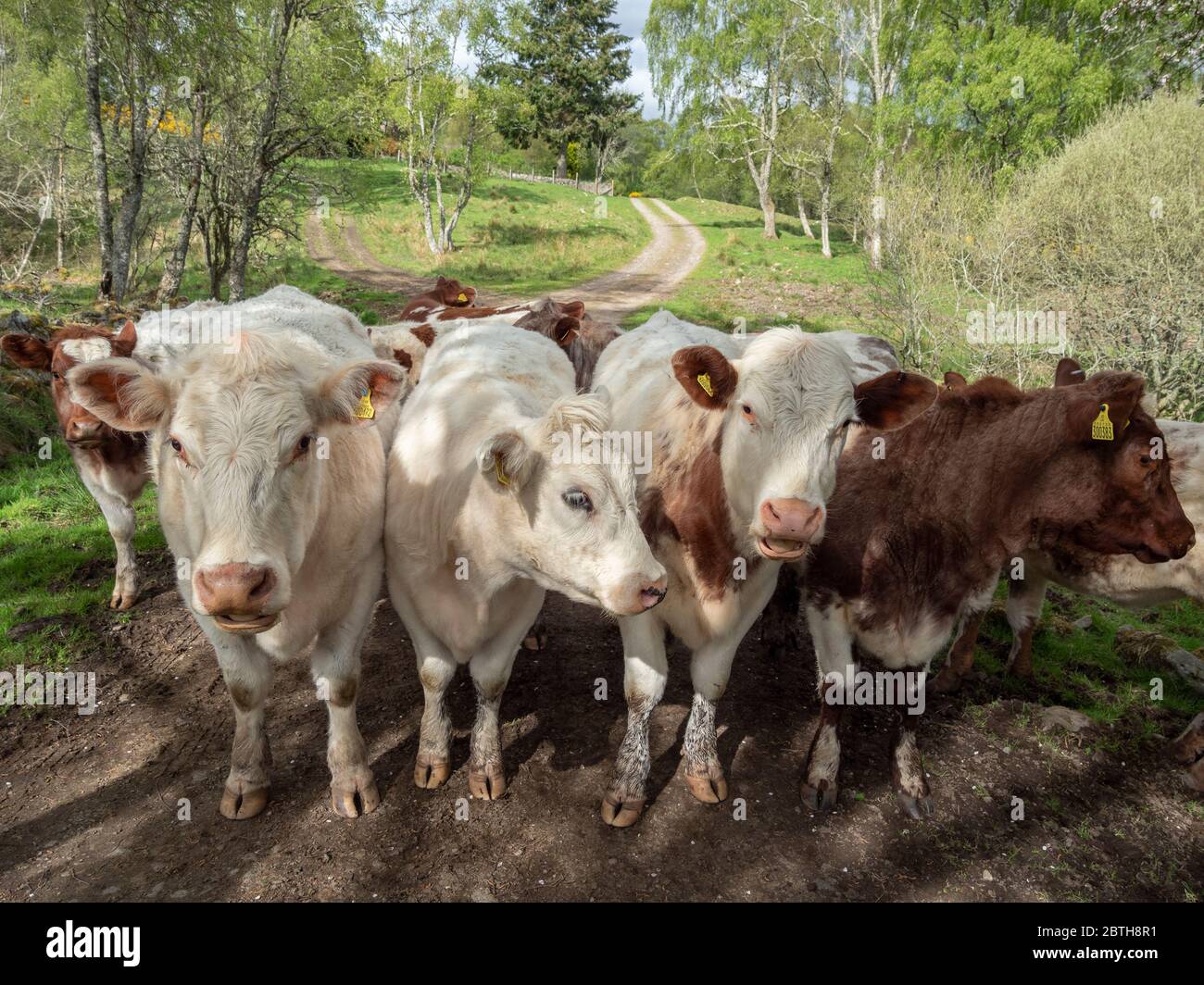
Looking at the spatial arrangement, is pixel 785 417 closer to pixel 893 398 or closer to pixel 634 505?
pixel 893 398

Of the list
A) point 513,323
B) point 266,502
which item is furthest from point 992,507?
point 513,323

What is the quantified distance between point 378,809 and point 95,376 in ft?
8.07

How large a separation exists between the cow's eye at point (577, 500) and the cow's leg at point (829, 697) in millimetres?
1759

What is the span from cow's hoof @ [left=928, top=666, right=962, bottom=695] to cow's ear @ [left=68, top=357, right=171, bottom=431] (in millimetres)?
5120

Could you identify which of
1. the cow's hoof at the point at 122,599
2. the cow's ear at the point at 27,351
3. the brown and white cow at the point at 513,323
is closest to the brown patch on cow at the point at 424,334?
the brown and white cow at the point at 513,323

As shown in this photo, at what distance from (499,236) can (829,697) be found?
1179 inches

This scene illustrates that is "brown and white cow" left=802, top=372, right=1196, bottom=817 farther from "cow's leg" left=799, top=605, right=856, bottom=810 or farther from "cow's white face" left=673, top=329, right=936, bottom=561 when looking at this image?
"cow's white face" left=673, top=329, right=936, bottom=561

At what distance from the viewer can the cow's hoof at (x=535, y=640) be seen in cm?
530

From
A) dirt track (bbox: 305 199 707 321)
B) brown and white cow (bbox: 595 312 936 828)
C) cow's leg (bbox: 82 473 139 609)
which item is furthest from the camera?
dirt track (bbox: 305 199 707 321)

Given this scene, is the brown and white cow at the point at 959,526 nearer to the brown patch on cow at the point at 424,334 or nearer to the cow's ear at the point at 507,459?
the cow's ear at the point at 507,459

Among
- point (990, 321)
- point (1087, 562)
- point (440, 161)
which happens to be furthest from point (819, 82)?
point (1087, 562)

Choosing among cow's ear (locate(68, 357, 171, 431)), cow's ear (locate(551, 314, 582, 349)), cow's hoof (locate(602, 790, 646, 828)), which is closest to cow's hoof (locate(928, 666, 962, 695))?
cow's hoof (locate(602, 790, 646, 828))

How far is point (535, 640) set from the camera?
5.32 m

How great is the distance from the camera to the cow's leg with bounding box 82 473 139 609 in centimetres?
550
